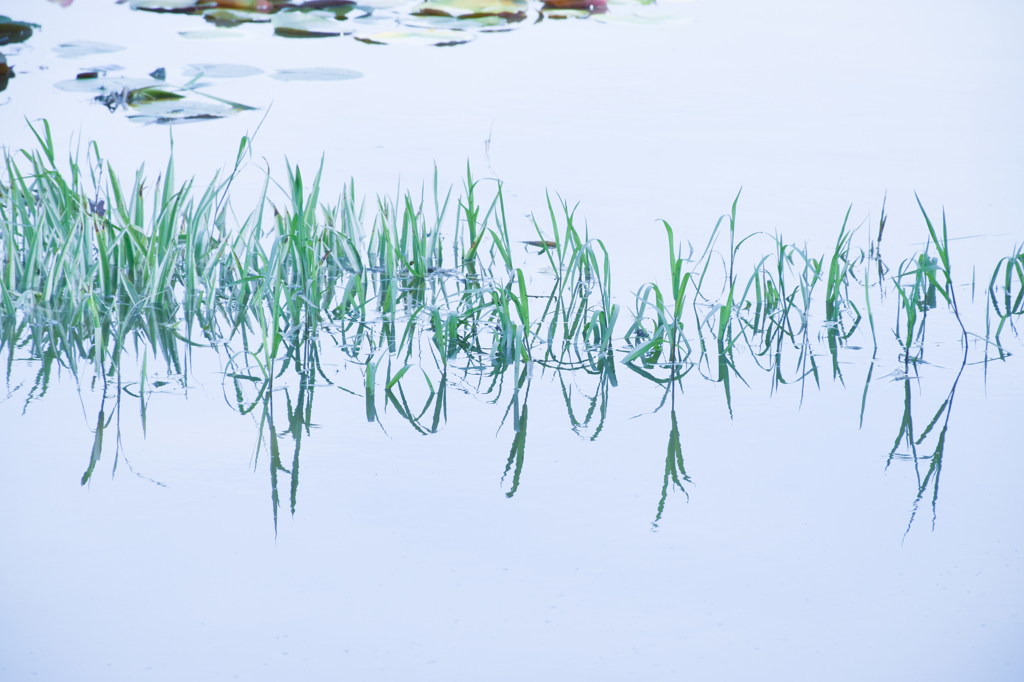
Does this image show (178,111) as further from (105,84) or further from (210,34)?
(210,34)

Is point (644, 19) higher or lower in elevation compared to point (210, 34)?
higher

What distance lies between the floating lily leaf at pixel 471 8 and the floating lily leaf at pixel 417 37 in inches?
15.4

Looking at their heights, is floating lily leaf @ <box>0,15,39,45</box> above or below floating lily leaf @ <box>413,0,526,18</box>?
below

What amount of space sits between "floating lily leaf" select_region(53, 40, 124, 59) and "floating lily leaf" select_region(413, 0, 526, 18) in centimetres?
185

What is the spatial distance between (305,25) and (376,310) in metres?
3.72

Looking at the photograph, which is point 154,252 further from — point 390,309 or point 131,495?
point 131,495

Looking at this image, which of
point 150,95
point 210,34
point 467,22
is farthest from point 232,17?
point 150,95

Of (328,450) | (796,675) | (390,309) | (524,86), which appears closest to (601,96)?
(524,86)

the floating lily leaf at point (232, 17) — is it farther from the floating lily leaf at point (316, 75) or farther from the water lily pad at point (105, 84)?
the water lily pad at point (105, 84)

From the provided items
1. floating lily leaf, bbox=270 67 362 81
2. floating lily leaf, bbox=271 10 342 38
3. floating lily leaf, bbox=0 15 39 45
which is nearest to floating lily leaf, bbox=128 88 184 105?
floating lily leaf, bbox=270 67 362 81

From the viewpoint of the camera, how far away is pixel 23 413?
2.02 m

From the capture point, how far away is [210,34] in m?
5.58

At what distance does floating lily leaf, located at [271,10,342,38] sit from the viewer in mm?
5676

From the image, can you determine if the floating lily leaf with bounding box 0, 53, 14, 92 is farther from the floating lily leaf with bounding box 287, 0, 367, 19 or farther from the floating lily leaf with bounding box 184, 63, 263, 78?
the floating lily leaf with bounding box 287, 0, 367, 19
